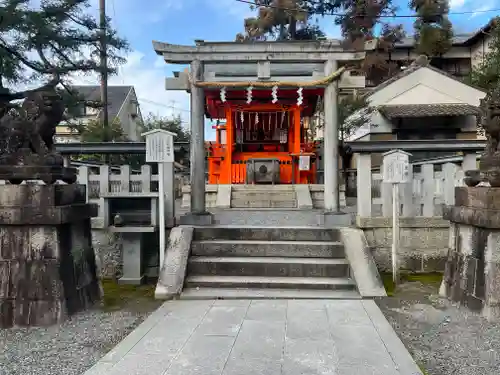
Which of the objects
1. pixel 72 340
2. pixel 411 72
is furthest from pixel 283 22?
pixel 72 340

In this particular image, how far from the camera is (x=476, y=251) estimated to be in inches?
191

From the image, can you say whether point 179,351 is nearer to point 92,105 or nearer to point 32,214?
point 32,214

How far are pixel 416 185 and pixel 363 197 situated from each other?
1.05 m

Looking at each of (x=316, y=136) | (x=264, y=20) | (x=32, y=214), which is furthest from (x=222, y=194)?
(x=316, y=136)

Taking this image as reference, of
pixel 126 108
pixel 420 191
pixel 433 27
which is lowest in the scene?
pixel 420 191

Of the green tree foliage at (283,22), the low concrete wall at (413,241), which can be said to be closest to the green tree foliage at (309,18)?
the green tree foliage at (283,22)

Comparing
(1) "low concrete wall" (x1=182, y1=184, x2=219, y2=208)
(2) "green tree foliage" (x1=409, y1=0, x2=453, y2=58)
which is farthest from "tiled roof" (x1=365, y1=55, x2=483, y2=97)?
(1) "low concrete wall" (x1=182, y1=184, x2=219, y2=208)

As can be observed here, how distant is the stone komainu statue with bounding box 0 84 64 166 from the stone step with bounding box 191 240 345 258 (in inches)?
104

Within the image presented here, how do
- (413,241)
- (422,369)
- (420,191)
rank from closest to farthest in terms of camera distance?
(422,369) < (413,241) < (420,191)

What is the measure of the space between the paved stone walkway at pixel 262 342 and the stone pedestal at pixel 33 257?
3.81 feet

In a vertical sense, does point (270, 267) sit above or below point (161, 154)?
below

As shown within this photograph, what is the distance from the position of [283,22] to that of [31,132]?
19.0m

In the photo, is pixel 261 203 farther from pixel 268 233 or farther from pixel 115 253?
pixel 115 253

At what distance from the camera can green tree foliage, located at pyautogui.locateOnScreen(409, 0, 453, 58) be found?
75.9 ft
